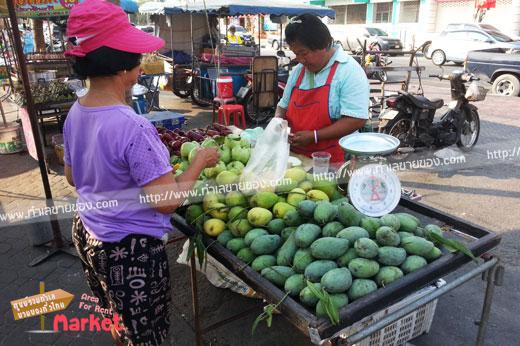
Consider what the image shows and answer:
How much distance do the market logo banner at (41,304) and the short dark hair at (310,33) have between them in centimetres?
250

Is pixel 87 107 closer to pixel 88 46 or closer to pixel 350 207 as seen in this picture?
pixel 88 46

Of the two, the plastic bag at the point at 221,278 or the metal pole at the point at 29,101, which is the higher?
the metal pole at the point at 29,101

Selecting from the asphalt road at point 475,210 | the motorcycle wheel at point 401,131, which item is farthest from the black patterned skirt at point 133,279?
the motorcycle wheel at point 401,131

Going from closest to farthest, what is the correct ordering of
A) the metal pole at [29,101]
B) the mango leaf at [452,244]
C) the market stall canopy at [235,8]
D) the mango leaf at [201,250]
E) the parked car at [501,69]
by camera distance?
the mango leaf at [452,244], the mango leaf at [201,250], the metal pole at [29,101], the market stall canopy at [235,8], the parked car at [501,69]

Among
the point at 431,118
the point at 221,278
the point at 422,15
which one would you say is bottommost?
the point at 221,278

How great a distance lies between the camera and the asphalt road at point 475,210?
2629 millimetres

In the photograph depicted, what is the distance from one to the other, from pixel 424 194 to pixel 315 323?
13.0 feet

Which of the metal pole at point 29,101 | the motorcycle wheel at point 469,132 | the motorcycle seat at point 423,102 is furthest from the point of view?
the motorcycle wheel at point 469,132

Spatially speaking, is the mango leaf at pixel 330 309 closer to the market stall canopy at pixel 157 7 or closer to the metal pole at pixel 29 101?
the metal pole at pixel 29 101

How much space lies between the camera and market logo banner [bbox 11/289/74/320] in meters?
2.80

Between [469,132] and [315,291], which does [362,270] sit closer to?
[315,291]

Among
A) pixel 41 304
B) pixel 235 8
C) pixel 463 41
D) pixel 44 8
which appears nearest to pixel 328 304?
pixel 41 304

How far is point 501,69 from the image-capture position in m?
10.1

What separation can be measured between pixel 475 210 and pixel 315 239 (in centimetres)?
354
